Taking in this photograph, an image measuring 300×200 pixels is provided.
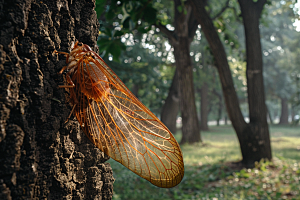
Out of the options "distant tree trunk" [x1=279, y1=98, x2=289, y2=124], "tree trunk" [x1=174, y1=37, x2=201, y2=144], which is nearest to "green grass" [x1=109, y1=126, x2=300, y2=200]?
"tree trunk" [x1=174, y1=37, x2=201, y2=144]

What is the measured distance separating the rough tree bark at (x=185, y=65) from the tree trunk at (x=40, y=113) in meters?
7.66

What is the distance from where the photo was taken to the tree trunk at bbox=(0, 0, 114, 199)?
691 mm

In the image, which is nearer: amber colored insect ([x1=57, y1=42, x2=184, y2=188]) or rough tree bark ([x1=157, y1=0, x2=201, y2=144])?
amber colored insect ([x1=57, y1=42, x2=184, y2=188])

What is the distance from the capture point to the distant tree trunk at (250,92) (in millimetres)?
5469

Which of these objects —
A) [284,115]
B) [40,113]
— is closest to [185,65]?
[40,113]

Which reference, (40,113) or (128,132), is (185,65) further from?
(40,113)

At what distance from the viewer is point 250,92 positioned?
5.69 metres

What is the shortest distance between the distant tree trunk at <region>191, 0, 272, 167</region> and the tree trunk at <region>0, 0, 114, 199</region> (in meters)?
4.91

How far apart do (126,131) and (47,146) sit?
0.28m

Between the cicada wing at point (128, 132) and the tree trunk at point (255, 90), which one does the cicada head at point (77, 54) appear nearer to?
the cicada wing at point (128, 132)

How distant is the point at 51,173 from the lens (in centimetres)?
82

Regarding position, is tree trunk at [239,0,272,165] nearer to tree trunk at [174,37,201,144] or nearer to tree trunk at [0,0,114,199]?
tree trunk at [174,37,201,144]

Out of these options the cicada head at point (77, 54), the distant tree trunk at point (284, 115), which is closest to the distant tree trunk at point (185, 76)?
the cicada head at point (77, 54)

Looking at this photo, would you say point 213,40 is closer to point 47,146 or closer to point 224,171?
point 224,171
